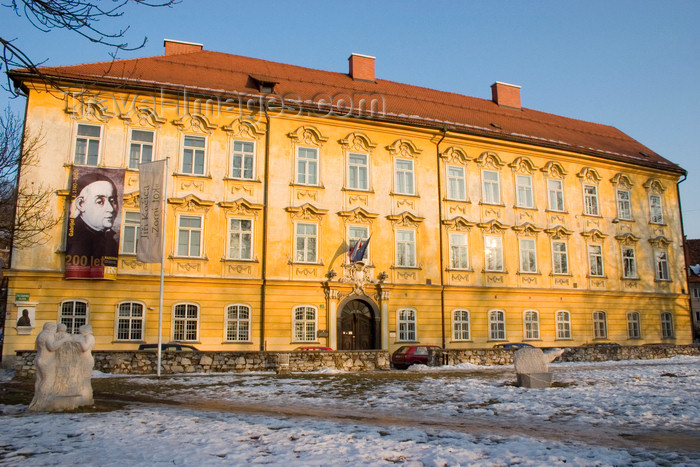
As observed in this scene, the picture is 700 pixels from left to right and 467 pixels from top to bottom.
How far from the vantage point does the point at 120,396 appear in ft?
39.8

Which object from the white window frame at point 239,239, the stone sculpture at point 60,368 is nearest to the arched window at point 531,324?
the white window frame at point 239,239

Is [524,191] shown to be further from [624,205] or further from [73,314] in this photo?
[73,314]

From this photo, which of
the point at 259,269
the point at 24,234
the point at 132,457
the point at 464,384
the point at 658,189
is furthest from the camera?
the point at 658,189

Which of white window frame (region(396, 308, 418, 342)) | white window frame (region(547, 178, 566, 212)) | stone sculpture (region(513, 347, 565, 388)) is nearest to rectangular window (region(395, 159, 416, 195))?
white window frame (region(396, 308, 418, 342))

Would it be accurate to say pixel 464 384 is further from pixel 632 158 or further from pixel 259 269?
pixel 632 158

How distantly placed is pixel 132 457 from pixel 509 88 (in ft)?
113

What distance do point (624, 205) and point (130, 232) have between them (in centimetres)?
2659

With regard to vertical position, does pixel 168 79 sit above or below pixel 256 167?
above

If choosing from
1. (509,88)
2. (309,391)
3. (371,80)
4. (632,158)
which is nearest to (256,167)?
(371,80)

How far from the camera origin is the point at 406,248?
2731cm

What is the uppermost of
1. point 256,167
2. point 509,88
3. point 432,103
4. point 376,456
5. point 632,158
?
point 509,88

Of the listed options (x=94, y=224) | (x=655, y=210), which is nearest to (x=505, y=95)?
(x=655, y=210)

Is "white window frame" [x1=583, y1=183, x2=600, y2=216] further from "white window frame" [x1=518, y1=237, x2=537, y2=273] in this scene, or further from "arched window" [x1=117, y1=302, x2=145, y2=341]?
"arched window" [x1=117, y1=302, x2=145, y2=341]

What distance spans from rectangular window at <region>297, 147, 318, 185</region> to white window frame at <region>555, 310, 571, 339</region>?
572 inches
